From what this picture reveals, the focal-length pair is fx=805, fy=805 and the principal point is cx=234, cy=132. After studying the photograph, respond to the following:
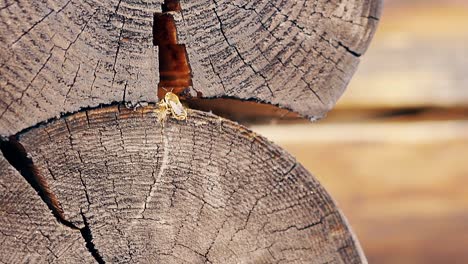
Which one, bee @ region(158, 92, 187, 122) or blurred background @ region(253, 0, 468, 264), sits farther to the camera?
→ blurred background @ region(253, 0, 468, 264)

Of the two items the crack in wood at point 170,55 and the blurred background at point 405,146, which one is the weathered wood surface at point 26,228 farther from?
the blurred background at point 405,146

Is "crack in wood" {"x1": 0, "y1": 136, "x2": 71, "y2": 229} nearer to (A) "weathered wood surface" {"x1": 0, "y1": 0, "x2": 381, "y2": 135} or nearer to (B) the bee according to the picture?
(A) "weathered wood surface" {"x1": 0, "y1": 0, "x2": 381, "y2": 135}

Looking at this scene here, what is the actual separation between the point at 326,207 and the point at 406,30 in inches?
49.1

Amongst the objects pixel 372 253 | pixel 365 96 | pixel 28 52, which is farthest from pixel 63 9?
pixel 372 253

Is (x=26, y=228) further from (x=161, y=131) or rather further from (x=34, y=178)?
(x=161, y=131)

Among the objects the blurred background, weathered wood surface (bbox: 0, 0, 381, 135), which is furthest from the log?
the blurred background

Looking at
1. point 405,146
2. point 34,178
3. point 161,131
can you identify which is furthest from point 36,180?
point 405,146

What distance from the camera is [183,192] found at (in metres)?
1.21

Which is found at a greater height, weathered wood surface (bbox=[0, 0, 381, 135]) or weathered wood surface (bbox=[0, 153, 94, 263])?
weathered wood surface (bbox=[0, 0, 381, 135])

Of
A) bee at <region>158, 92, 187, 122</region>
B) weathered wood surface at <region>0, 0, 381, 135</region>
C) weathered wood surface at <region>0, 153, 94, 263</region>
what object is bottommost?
weathered wood surface at <region>0, 153, 94, 263</region>

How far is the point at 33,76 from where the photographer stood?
3.69 ft

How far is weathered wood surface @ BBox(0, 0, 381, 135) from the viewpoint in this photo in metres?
1.12

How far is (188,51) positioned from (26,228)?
1.14 feet

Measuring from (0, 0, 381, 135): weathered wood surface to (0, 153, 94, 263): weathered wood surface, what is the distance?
8 centimetres
